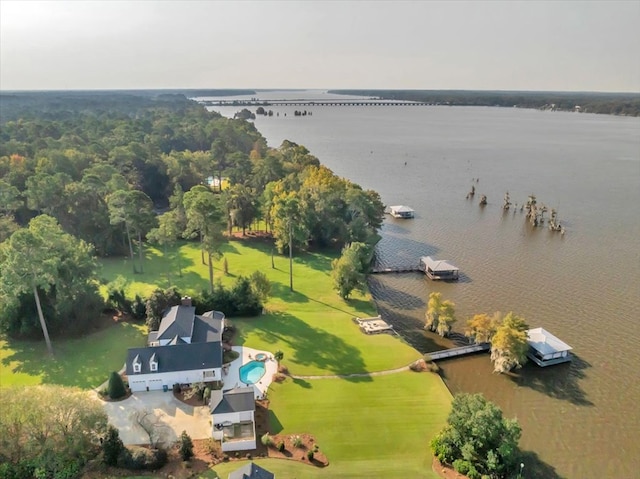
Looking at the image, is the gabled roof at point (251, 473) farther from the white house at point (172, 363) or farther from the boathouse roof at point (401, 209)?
the boathouse roof at point (401, 209)

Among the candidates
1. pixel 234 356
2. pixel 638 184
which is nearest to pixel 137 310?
pixel 234 356

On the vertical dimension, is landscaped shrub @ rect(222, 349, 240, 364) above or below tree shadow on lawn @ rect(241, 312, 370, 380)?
above

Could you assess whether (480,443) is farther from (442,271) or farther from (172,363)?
(442,271)

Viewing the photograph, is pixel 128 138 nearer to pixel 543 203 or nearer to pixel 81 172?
pixel 81 172

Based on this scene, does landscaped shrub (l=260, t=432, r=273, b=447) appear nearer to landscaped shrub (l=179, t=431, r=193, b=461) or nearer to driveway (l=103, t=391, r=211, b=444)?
driveway (l=103, t=391, r=211, b=444)

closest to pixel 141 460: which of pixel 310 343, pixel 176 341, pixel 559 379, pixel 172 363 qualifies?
pixel 172 363

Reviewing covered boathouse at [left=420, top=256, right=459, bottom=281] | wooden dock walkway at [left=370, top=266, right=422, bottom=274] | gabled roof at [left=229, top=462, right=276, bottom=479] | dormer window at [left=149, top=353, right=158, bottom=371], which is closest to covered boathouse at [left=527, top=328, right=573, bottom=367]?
covered boathouse at [left=420, top=256, right=459, bottom=281]
